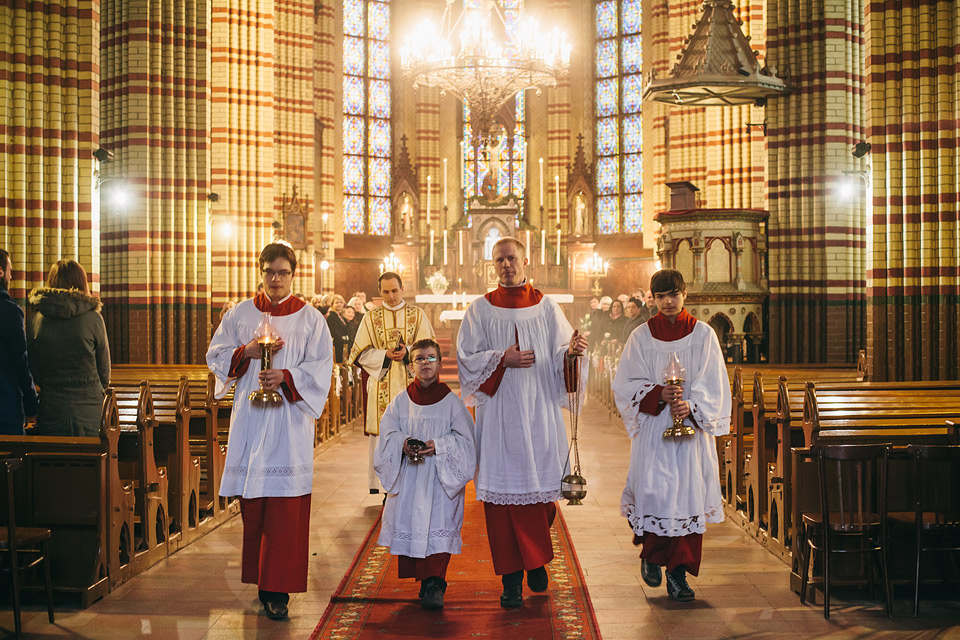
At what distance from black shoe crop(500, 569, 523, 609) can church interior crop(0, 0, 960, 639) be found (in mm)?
79

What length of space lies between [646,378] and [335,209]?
22517 mm

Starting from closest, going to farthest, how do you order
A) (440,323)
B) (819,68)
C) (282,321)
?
(282,321) < (819,68) < (440,323)

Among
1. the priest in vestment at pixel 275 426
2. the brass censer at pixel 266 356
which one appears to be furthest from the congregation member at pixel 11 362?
the brass censer at pixel 266 356

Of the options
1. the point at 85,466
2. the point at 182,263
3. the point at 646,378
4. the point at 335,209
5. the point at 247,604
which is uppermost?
the point at 335,209

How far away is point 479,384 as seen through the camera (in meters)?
5.46

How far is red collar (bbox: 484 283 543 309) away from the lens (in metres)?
5.57

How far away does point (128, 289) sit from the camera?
13445 mm

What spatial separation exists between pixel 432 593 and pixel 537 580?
0.60 meters

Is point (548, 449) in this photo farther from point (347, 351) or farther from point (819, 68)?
point (819, 68)

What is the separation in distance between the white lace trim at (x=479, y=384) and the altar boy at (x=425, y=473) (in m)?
0.07

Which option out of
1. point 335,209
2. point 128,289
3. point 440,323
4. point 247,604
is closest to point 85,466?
point 247,604

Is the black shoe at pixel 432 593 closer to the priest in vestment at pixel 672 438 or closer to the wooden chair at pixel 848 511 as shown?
the priest in vestment at pixel 672 438

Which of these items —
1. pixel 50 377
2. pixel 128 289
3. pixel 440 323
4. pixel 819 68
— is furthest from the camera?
pixel 440 323

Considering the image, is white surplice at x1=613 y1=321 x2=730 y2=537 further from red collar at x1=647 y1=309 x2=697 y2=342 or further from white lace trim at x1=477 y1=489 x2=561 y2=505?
white lace trim at x1=477 y1=489 x2=561 y2=505
